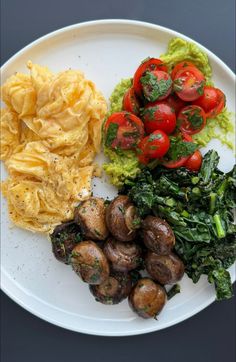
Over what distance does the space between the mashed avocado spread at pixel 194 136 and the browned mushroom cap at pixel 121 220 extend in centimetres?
30

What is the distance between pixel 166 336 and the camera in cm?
393

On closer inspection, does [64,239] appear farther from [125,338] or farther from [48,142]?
[125,338]

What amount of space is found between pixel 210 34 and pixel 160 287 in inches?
91.3

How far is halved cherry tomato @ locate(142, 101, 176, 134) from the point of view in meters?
3.29

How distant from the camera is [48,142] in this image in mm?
3373

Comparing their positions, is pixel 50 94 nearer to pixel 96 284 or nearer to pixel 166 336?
pixel 96 284

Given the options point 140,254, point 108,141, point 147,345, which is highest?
point 108,141

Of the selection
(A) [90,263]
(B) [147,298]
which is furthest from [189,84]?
(B) [147,298]

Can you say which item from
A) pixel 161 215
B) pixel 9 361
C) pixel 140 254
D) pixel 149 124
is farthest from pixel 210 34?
pixel 9 361

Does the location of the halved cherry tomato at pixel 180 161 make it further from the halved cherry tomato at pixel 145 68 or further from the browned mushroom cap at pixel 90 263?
the browned mushroom cap at pixel 90 263

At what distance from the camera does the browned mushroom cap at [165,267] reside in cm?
325

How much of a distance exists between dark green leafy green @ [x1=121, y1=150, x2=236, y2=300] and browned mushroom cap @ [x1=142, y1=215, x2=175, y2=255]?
6.5 inches

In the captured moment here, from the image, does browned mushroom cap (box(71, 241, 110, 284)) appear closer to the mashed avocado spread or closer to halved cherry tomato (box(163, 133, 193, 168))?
the mashed avocado spread

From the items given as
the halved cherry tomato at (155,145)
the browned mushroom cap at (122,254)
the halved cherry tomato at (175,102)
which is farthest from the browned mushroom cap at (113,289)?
the halved cherry tomato at (175,102)
